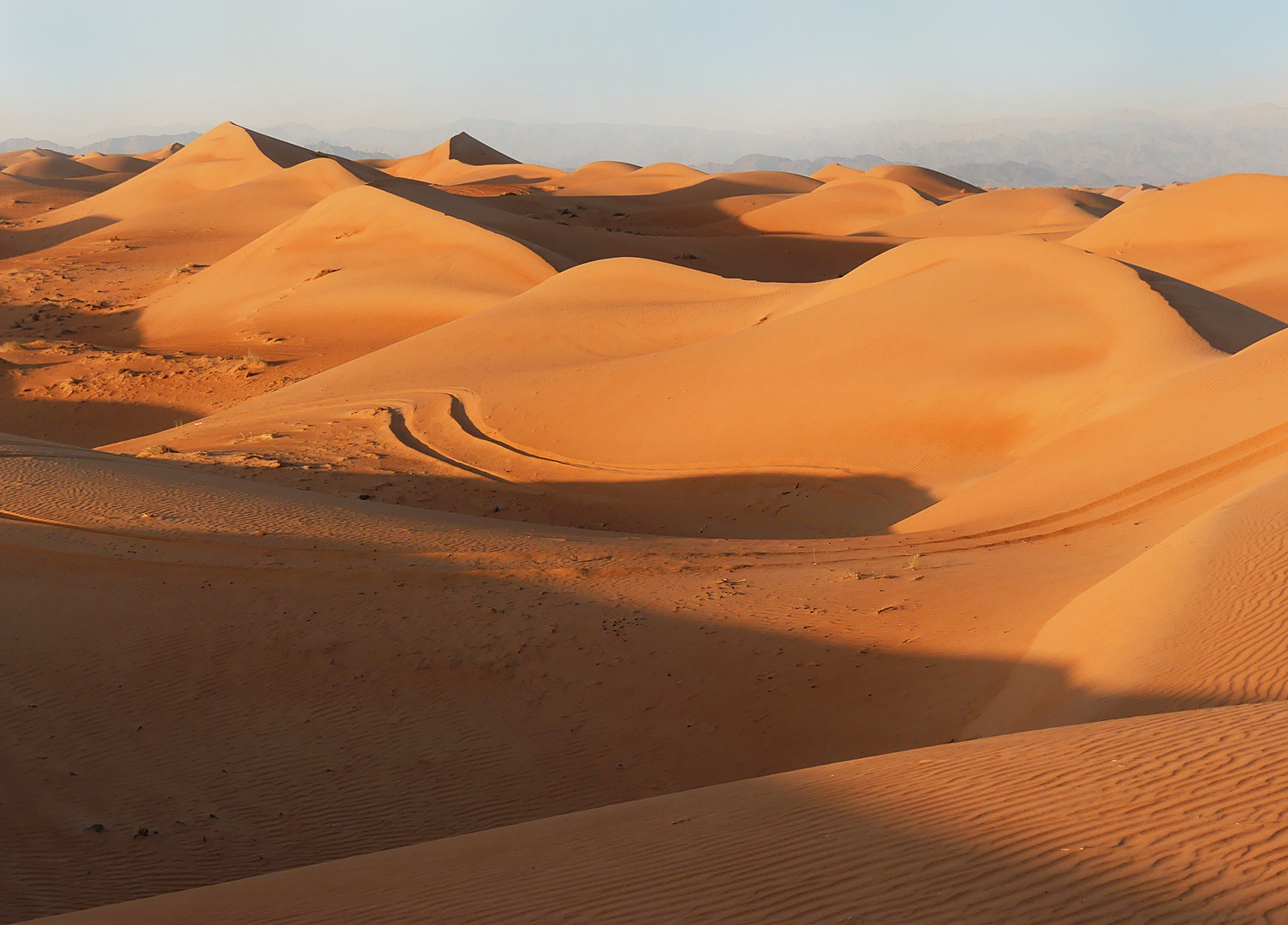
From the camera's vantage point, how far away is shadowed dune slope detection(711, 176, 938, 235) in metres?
42.3

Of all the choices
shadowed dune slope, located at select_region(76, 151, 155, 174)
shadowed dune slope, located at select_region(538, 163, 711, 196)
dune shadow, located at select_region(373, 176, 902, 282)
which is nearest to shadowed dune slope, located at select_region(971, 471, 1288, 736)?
dune shadow, located at select_region(373, 176, 902, 282)

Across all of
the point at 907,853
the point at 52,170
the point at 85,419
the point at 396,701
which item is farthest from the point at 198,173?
the point at 907,853

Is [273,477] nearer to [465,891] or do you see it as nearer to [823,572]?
[823,572]

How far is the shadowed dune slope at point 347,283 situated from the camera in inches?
866

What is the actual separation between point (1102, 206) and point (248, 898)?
5003 centimetres

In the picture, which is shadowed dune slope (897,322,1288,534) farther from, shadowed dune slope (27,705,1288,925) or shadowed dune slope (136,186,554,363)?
shadowed dune slope (136,186,554,363)

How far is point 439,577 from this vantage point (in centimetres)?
739

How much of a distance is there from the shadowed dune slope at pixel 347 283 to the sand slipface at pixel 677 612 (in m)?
2.69

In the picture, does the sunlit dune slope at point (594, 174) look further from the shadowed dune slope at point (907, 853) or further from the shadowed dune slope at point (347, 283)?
the shadowed dune slope at point (907, 853)

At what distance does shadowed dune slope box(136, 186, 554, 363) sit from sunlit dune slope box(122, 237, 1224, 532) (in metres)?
4.71

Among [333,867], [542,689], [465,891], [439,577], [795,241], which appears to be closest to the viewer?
[465,891]

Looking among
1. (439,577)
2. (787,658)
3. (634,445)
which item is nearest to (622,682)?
(787,658)

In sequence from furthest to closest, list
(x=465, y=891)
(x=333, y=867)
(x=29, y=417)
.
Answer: (x=29, y=417)
(x=333, y=867)
(x=465, y=891)

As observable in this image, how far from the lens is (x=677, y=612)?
23.1 feet
